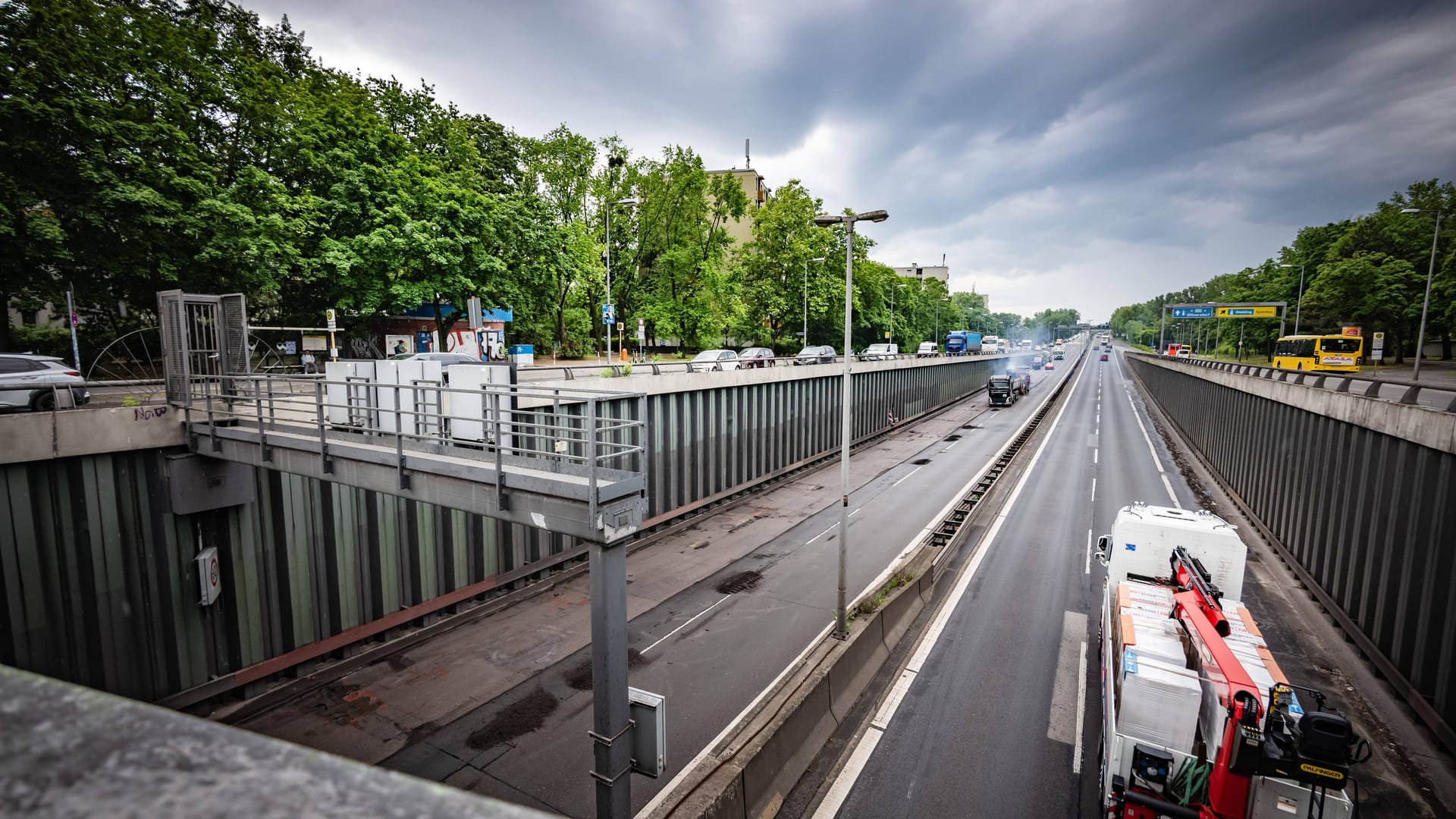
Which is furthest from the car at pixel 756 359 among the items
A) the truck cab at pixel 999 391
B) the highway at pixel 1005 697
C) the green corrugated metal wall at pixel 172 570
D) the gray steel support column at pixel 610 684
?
the gray steel support column at pixel 610 684

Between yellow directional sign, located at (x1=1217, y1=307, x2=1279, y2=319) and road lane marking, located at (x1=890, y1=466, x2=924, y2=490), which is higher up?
yellow directional sign, located at (x1=1217, y1=307, x2=1279, y2=319)

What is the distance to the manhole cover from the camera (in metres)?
17.4

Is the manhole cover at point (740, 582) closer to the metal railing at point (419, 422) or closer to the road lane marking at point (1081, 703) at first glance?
the metal railing at point (419, 422)

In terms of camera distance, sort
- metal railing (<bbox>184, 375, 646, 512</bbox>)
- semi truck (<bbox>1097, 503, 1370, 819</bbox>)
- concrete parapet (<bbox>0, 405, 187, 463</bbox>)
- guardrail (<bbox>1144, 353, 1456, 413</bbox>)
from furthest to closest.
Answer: guardrail (<bbox>1144, 353, 1456, 413</bbox>), concrete parapet (<bbox>0, 405, 187, 463</bbox>), metal railing (<bbox>184, 375, 646, 512</bbox>), semi truck (<bbox>1097, 503, 1370, 819</bbox>)

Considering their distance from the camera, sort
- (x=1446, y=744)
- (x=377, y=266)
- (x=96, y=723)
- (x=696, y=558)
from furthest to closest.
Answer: (x=377, y=266)
(x=696, y=558)
(x=1446, y=744)
(x=96, y=723)

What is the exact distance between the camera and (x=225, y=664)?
12.2 metres

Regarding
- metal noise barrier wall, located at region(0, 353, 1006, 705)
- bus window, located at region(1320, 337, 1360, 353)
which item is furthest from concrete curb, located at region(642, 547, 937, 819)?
bus window, located at region(1320, 337, 1360, 353)

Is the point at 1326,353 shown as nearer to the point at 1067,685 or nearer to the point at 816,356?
the point at 816,356

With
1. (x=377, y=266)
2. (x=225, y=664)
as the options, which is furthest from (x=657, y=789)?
(x=377, y=266)

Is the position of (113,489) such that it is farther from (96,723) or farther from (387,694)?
(96,723)

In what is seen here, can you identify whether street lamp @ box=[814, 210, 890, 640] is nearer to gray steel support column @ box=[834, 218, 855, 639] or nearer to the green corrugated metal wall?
gray steel support column @ box=[834, 218, 855, 639]

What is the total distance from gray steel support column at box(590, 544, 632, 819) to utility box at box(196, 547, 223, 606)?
29.9 ft

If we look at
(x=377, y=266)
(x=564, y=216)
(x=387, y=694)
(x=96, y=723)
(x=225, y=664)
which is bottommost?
(x=387, y=694)

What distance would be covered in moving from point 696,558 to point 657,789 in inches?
395
